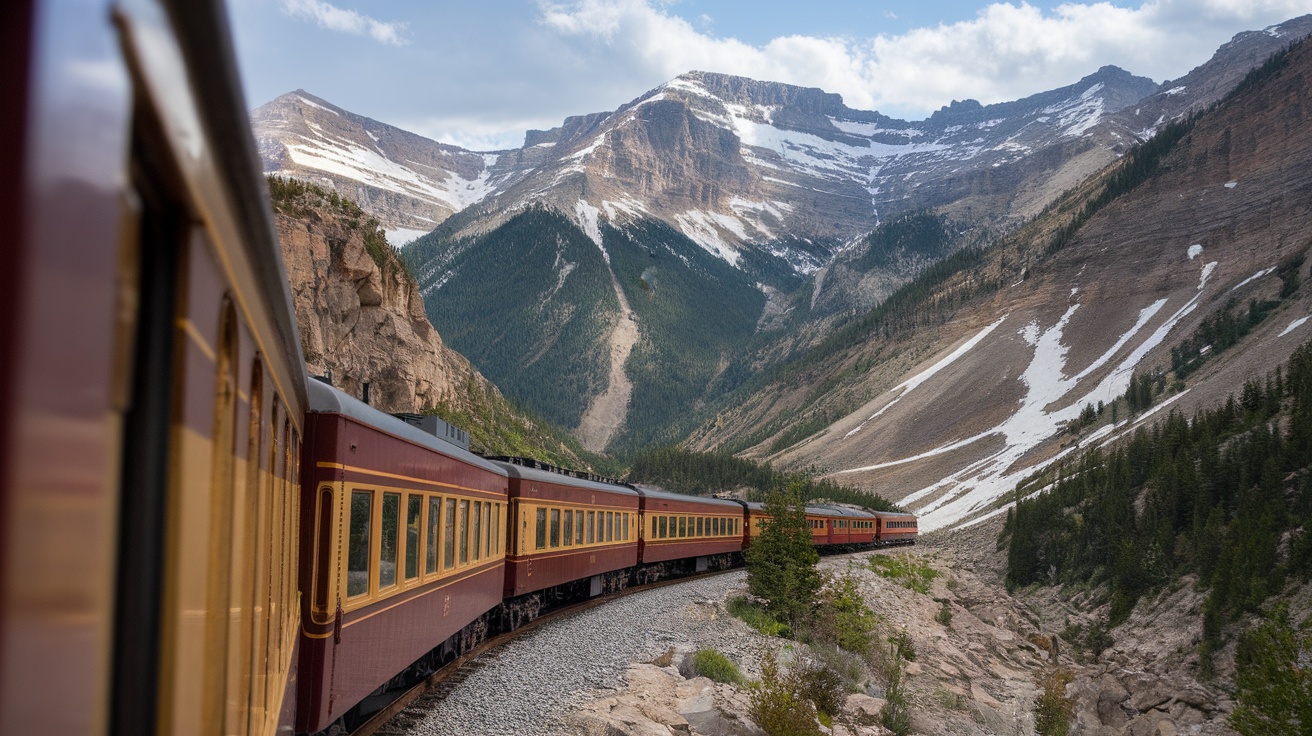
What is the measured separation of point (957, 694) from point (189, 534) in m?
22.2

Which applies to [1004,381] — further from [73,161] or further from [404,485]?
[73,161]

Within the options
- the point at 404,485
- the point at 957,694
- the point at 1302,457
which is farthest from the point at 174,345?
the point at 1302,457

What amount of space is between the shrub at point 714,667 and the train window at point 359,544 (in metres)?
8.23

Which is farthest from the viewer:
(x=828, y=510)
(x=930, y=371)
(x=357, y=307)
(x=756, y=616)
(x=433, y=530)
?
(x=930, y=371)

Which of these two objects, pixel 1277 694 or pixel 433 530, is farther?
pixel 1277 694

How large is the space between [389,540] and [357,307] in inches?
1435

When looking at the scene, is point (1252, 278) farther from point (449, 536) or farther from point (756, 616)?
point (449, 536)

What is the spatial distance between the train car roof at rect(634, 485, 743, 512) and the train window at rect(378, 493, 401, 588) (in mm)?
16672

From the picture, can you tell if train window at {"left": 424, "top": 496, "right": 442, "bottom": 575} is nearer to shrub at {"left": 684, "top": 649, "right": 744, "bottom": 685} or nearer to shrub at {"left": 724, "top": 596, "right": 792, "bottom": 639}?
shrub at {"left": 684, "top": 649, "right": 744, "bottom": 685}

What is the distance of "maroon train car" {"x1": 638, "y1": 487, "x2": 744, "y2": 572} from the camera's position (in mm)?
26344

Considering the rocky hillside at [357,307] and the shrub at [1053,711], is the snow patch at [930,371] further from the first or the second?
the shrub at [1053,711]

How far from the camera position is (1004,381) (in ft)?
322

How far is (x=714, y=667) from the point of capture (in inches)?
599

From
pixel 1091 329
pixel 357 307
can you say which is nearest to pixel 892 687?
pixel 357 307
